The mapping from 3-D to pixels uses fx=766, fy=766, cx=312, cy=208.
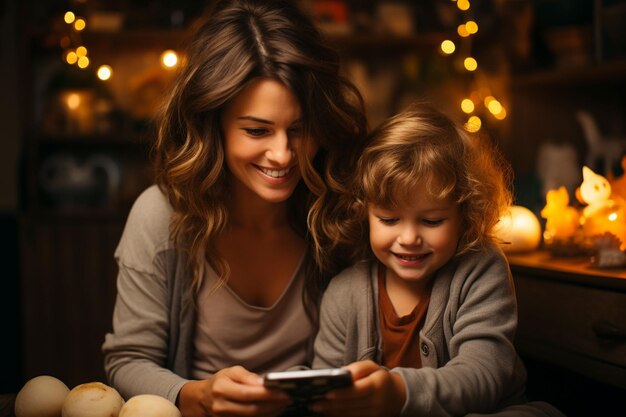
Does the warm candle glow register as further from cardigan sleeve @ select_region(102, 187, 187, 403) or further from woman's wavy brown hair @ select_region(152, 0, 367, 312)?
cardigan sleeve @ select_region(102, 187, 187, 403)

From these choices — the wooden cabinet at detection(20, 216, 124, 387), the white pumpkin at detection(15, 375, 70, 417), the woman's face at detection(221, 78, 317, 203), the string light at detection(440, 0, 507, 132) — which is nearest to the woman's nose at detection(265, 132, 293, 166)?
the woman's face at detection(221, 78, 317, 203)

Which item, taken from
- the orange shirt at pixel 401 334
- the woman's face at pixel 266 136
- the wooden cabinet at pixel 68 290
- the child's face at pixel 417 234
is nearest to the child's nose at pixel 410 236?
the child's face at pixel 417 234

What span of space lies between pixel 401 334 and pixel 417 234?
0.20m

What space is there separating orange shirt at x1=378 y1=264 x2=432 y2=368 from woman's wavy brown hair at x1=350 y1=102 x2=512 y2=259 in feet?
0.46

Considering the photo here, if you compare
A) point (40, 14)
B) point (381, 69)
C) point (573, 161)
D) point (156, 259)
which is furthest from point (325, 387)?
point (40, 14)

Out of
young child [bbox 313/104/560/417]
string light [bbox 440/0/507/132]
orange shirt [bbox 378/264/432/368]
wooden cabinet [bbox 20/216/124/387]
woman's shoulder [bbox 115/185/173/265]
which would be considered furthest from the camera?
wooden cabinet [bbox 20/216/124/387]

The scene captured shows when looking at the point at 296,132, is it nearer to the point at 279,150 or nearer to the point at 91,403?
the point at 279,150

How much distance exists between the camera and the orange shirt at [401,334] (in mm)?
1421

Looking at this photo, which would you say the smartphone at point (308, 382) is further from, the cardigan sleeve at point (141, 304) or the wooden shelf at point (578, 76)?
the wooden shelf at point (578, 76)

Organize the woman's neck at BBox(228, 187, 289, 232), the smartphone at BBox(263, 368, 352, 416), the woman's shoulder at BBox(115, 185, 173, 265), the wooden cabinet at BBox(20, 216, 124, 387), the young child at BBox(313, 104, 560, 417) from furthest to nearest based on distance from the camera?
the wooden cabinet at BBox(20, 216, 124, 387)
the woman's neck at BBox(228, 187, 289, 232)
the woman's shoulder at BBox(115, 185, 173, 265)
the young child at BBox(313, 104, 560, 417)
the smartphone at BBox(263, 368, 352, 416)

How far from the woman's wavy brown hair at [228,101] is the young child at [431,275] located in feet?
0.27

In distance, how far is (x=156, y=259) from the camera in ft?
4.97

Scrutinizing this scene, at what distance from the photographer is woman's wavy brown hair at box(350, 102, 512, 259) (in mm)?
1373

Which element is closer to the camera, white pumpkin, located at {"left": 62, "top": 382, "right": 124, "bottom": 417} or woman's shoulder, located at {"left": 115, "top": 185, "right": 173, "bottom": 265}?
white pumpkin, located at {"left": 62, "top": 382, "right": 124, "bottom": 417}
